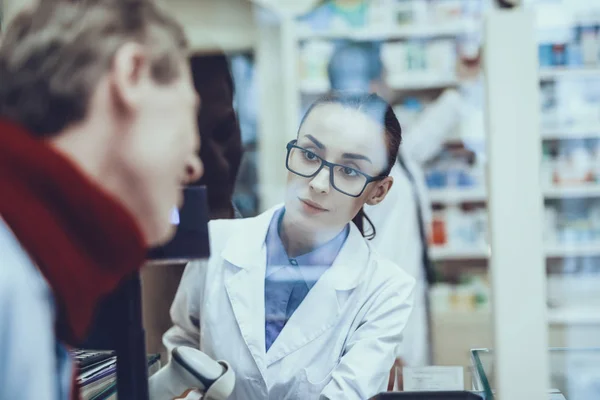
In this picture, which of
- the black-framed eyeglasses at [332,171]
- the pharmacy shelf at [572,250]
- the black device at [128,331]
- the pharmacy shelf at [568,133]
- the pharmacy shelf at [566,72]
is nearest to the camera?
the black device at [128,331]

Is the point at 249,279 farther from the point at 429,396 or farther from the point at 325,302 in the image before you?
the point at 429,396

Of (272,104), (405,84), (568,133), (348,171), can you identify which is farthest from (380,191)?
(568,133)

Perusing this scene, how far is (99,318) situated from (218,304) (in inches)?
10.8

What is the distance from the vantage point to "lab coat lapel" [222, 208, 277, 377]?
129 centimetres

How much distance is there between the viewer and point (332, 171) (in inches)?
49.9

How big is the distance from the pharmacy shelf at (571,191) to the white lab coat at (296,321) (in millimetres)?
1550

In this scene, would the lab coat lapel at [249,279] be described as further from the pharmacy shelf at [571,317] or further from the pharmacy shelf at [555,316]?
the pharmacy shelf at [571,317]

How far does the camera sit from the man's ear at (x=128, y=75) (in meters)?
1.05

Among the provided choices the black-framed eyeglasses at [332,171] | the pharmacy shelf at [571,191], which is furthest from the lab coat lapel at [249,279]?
the pharmacy shelf at [571,191]

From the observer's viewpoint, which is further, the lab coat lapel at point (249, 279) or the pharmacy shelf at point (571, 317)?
the pharmacy shelf at point (571, 317)

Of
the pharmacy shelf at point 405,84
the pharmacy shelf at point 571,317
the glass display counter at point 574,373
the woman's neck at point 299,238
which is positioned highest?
the pharmacy shelf at point 405,84

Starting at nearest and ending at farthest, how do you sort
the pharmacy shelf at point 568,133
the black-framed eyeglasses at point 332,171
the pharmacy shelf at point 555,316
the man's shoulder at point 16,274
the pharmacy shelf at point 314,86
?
the man's shoulder at point 16,274, the black-framed eyeglasses at point 332,171, the pharmacy shelf at point 314,86, the pharmacy shelf at point 555,316, the pharmacy shelf at point 568,133

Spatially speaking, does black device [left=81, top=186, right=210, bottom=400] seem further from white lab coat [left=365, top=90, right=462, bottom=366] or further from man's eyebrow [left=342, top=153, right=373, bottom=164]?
white lab coat [left=365, top=90, right=462, bottom=366]

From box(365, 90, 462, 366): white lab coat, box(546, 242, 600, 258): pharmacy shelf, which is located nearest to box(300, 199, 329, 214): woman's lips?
box(365, 90, 462, 366): white lab coat
